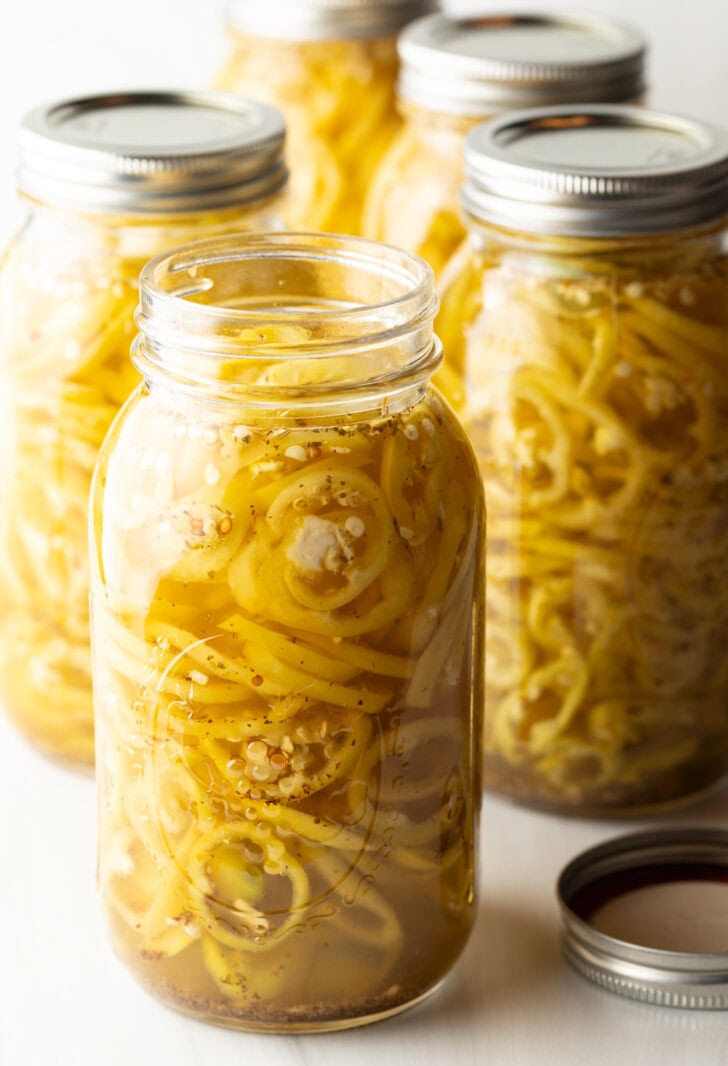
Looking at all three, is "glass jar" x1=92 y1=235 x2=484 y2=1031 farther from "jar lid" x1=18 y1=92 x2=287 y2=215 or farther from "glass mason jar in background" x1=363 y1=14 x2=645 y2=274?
"glass mason jar in background" x1=363 y1=14 x2=645 y2=274

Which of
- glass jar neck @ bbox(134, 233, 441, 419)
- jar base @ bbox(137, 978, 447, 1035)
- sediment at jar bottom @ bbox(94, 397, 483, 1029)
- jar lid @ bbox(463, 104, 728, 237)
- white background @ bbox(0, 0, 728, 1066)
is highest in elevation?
jar lid @ bbox(463, 104, 728, 237)

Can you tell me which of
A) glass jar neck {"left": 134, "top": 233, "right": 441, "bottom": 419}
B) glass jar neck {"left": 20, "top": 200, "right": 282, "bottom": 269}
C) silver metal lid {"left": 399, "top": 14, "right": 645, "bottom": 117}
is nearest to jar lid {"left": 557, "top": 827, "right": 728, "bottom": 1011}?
glass jar neck {"left": 134, "top": 233, "right": 441, "bottom": 419}

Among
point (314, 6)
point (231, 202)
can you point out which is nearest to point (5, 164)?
point (314, 6)

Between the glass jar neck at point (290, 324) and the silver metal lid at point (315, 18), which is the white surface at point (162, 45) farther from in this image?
the glass jar neck at point (290, 324)

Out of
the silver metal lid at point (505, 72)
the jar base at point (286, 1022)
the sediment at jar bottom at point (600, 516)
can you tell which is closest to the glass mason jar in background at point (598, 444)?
the sediment at jar bottom at point (600, 516)

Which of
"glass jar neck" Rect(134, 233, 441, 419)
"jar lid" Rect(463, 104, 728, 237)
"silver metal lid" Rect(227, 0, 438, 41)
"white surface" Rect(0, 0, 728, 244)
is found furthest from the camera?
"white surface" Rect(0, 0, 728, 244)

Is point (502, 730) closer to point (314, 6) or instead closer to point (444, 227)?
point (444, 227)

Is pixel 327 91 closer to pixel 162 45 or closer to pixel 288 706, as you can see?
pixel 162 45
